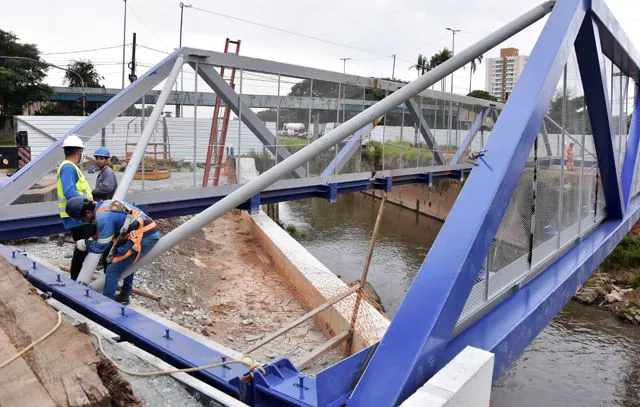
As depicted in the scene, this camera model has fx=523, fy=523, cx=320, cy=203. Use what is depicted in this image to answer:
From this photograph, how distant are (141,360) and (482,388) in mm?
2046

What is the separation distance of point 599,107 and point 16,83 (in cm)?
4294

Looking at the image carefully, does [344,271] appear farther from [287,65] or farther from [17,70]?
[17,70]

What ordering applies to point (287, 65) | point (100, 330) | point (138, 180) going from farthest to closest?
point (287, 65) < point (138, 180) < point (100, 330)

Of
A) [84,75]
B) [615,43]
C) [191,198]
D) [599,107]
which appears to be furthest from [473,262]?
[84,75]

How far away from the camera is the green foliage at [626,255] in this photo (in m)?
17.7

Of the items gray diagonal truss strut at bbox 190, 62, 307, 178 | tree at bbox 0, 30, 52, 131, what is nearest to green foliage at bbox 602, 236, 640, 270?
gray diagonal truss strut at bbox 190, 62, 307, 178

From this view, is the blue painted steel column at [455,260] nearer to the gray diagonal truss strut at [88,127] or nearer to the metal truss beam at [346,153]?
the gray diagonal truss strut at [88,127]

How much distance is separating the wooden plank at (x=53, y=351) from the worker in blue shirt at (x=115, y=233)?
141 cm

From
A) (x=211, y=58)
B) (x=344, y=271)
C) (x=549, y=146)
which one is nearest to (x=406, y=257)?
(x=344, y=271)

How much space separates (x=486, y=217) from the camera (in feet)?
10.5

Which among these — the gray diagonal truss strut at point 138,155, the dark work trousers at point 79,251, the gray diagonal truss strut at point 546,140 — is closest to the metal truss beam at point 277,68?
the gray diagonal truss strut at point 138,155

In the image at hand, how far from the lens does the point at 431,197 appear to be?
1115 inches

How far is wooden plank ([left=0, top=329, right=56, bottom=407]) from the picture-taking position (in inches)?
86.9

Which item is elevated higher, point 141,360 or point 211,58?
point 211,58
